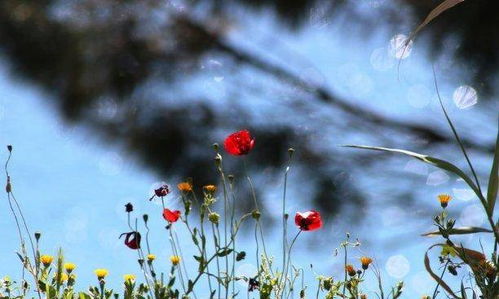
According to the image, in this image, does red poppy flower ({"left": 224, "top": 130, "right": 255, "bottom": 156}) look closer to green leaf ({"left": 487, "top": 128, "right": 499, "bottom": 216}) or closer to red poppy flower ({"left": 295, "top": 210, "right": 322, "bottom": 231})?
red poppy flower ({"left": 295, "top": 210, "right": 322, "bottom": 231})

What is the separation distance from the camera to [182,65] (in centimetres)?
337

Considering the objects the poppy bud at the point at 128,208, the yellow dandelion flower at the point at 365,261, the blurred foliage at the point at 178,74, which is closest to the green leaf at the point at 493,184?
the yellow dandelion flower at the point at 365,261

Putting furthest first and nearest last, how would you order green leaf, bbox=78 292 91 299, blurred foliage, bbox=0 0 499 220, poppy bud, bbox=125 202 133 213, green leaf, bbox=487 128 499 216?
blurred foliage, bbox=0 0 499 220
poppy bud, bbox=125 202 133 213
green leaf, bbox=78 292 91 299
green leaf, bbox=487 128 499 216

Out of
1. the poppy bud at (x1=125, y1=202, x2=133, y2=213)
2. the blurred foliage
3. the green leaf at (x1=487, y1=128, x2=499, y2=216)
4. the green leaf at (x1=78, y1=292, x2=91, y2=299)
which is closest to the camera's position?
the green leaf at (x1=487, y1=128, x2=499, y2=216)

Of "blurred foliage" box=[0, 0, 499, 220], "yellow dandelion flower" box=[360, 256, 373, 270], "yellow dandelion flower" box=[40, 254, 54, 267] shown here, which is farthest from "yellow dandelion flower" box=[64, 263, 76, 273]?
"blurred foliage" box=[0, 0, 499, 220]

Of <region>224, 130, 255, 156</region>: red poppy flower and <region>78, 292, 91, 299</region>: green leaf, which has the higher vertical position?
<region>224, 130, 255, 156</region>: red poppy flower

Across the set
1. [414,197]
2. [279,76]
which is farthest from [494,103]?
[279,76]

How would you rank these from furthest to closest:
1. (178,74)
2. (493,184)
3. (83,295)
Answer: (178,74), (83,295), (493,184)

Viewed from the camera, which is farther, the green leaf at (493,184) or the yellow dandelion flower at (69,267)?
the yellow dandelion flower at (69,267)

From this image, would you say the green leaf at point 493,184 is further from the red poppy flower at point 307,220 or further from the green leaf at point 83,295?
the green leaf at point 83,295

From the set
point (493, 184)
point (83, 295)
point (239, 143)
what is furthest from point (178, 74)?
point (493, 184)

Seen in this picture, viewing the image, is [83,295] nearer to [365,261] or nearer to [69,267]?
[69,267]

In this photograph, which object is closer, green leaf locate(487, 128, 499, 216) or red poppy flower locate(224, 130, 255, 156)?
green leaf locate(487, 128, 499, 216)

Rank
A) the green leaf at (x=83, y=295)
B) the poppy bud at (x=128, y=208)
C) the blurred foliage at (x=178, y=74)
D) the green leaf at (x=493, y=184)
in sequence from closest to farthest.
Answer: the green leaf at (x=493, y=184) → the green leaf at (x=83, y=295) → the poppy bud at (x=128, y=208) → the blurred foliage at (x=178, y=74)
